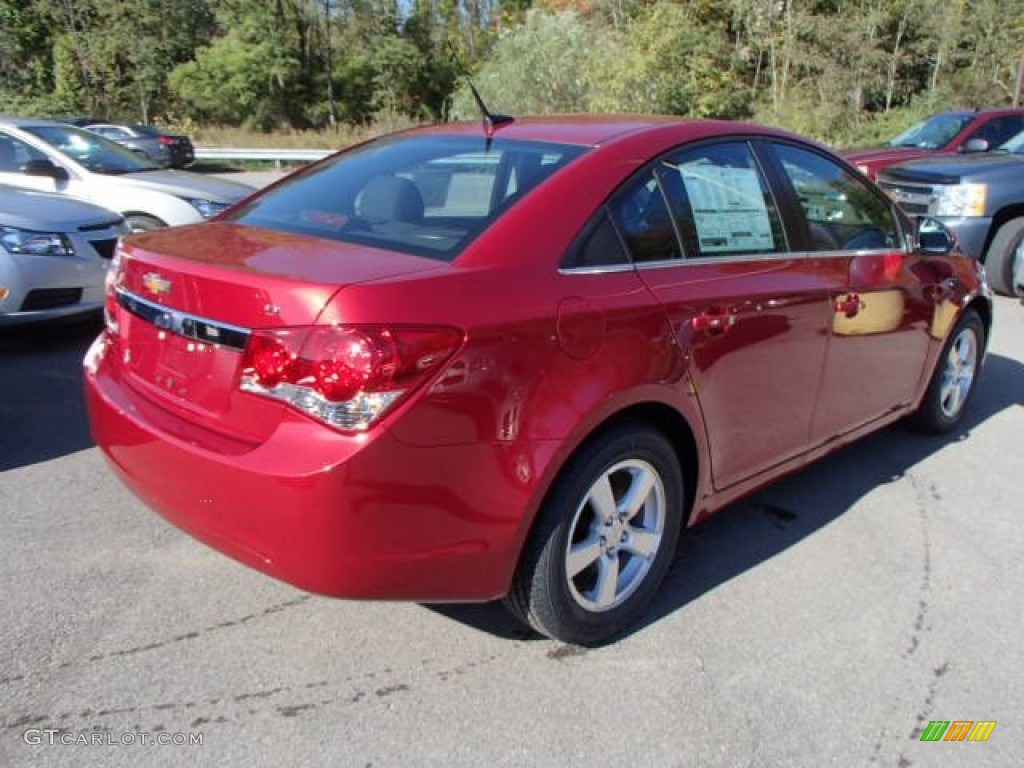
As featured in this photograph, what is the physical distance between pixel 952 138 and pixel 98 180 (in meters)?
10.1

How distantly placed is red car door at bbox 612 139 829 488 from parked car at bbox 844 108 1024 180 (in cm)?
789

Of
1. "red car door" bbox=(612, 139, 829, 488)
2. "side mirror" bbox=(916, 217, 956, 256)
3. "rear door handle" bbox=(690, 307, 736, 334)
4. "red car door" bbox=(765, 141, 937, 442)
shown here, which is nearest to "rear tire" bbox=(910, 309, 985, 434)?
"red car door" bbox=(765, 141, 937, 442)

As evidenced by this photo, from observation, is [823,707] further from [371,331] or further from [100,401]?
[100,401]

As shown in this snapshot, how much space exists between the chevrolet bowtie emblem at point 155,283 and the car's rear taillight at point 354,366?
0.53 meters

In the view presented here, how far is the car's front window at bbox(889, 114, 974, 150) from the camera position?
453 inches

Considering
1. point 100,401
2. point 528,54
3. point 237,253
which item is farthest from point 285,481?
point 528,54

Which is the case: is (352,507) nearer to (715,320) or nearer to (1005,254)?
(715,320)

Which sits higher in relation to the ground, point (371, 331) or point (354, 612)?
point (371, 331)

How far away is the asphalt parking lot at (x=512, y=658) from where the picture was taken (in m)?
2.40

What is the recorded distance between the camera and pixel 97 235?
612 centimetres

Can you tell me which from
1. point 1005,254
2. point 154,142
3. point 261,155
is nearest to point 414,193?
point 1005,254

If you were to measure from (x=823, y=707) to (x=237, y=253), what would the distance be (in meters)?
2.20

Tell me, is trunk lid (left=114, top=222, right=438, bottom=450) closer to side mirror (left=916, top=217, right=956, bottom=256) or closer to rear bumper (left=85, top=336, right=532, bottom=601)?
rear bumper (left=85, top=336, right=532, bottom=601)

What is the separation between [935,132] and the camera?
11.8 m
